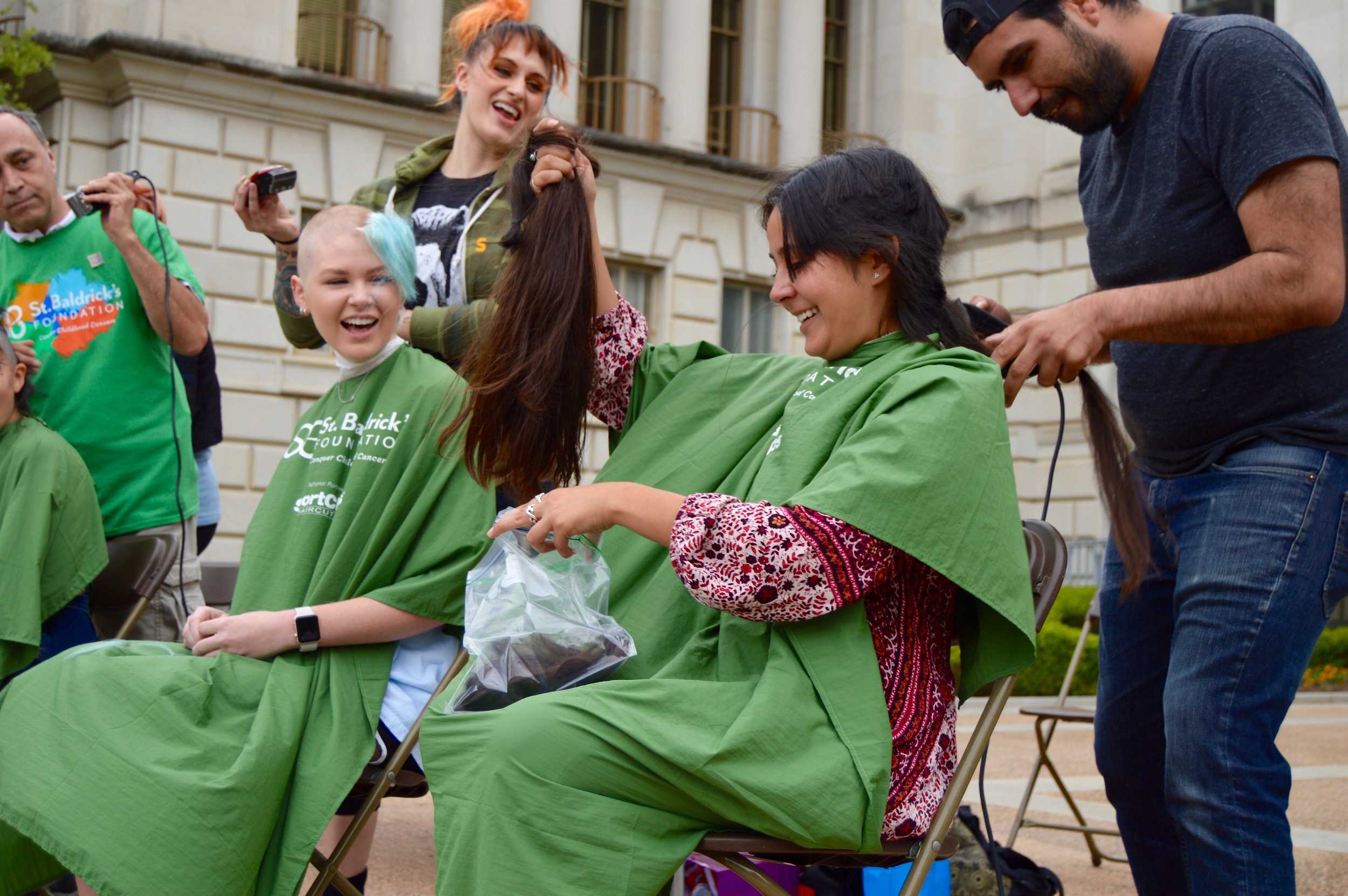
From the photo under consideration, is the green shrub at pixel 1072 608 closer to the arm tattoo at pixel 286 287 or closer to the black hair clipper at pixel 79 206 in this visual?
the black hair clipper at pixel 79 206

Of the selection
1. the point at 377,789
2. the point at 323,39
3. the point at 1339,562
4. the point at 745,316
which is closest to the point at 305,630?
the point at 377,789

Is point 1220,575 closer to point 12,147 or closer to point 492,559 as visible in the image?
point 492,559

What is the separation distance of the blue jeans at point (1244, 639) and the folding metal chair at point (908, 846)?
26 cm

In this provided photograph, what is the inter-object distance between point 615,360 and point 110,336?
203 cm

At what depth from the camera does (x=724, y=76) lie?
2208cm

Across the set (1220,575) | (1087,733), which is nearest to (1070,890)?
(1220,575)

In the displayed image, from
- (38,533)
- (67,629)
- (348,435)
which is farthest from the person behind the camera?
(67,629)

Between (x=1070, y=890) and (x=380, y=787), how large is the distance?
267 cm

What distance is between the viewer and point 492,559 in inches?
99.0

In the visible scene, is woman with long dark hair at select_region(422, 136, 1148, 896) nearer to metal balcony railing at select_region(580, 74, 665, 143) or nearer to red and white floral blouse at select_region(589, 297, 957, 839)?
red and white floral blouse at select_region(589, 297, 957, 839)

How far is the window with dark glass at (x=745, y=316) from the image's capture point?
1956cm

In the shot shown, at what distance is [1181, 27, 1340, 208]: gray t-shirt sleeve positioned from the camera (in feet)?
7.69

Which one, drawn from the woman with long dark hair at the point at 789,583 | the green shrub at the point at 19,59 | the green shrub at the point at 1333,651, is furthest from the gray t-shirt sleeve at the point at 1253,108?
the green shrub at the point at 1333,651

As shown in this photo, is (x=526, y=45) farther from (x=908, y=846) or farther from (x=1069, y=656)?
(x=1069, y=656)
